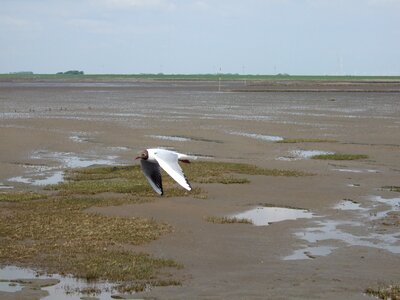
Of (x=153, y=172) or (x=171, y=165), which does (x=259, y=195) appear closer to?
(x=153, y=172)

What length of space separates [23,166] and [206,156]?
786 cm

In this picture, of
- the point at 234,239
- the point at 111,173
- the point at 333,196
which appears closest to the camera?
the point at 234,239

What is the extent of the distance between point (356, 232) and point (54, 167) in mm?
14487

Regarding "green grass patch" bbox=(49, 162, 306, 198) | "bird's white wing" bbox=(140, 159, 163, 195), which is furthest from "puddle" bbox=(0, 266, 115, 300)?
"green grass patch" bbox=(49, 162, 306, 198)

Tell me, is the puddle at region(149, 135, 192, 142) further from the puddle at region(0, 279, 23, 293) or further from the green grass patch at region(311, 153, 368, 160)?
the puddle at region(0, 279, 23, 293)

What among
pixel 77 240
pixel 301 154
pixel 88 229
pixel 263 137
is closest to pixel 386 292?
pixel 77 240

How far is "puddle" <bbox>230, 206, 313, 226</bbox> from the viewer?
18.6m

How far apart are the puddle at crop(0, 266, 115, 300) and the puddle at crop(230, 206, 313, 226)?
6339 millimetres

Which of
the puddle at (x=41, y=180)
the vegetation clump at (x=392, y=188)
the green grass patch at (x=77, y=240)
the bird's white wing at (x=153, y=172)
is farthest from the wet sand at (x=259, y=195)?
the bird's white wing at (x=153, y=172)

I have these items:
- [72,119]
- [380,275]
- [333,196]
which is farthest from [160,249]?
[72,119]

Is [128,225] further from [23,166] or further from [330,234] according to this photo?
[23,166]

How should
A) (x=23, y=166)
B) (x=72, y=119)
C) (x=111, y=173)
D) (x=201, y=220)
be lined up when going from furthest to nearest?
(x=72, y=119)
(x=23, y=166)
(x=111, y=173)
(x=201, y=220)

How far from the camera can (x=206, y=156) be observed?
3203 cm

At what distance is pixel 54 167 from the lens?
1117 inches
